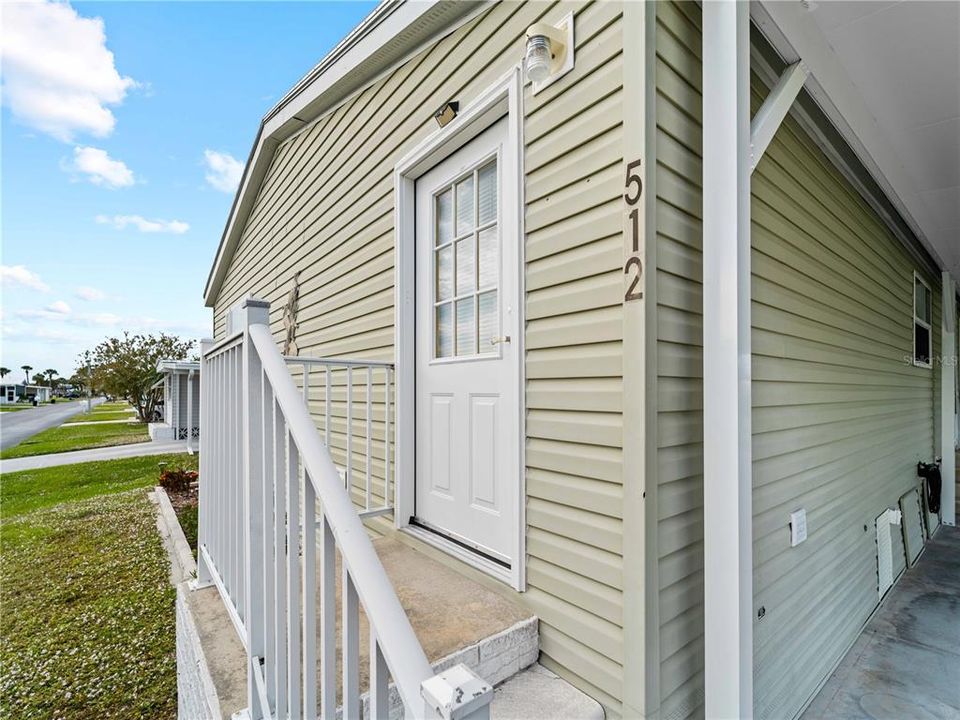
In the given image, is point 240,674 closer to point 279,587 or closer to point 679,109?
point 279,587

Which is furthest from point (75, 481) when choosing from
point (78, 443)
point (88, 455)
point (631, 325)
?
point (631, 325)

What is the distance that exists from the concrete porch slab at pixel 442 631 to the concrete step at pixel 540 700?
0.05 m

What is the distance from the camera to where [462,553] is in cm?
212

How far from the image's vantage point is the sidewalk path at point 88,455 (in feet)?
35.7

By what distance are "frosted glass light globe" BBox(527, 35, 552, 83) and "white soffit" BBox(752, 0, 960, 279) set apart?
803 millimetres

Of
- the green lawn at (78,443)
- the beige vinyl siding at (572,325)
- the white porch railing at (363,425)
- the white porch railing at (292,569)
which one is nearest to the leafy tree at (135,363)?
the green lawn at (78,443)

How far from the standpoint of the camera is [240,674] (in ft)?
5.07

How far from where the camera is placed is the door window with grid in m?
2.22

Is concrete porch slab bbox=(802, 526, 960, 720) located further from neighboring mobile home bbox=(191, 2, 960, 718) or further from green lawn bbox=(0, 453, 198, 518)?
green lawn bbox=(0, 453, 198, 518)

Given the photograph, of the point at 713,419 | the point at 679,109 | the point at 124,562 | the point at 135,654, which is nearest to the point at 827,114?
the point at 679,109

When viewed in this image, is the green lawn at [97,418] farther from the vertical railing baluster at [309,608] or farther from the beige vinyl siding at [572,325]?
the vertical railing baluster at [309,608]

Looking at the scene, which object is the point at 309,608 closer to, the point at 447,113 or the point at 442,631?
the point at 442,631

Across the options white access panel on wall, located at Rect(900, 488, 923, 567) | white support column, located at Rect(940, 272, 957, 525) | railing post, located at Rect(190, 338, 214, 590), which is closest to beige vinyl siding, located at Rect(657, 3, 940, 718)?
white access panel on wall, located at Rect(900, 488, 923, 567)

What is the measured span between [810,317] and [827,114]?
1021mm
